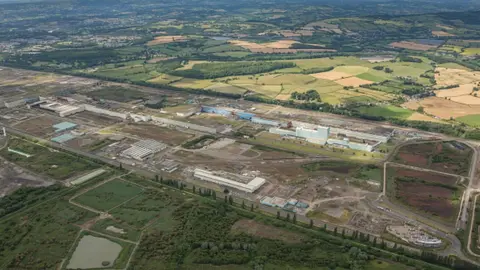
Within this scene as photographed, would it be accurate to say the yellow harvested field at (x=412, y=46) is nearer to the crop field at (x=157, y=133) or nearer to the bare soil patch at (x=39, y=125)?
the crop field at (x=157, y=133)

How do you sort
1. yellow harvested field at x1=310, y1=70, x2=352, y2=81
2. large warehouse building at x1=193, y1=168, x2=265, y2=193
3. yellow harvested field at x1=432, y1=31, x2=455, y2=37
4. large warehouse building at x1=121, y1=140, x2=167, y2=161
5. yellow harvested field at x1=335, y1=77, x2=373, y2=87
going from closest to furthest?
large warehouse building at x1=193, y1=168, x2=265, y2=193, large warehouse building at x1=121, y1=140, x2=167, y2=161, yellow harvested field at x1=335, y1=77, x2=373, y2=87, yellow harvested field at x1=310, y1=70, x2=352, y2=81, yellow harvested field at x1=432, y1=31, x2=455, y2=37

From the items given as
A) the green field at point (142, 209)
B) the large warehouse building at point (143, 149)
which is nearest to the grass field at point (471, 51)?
the large warehouse building at point (143, 149)

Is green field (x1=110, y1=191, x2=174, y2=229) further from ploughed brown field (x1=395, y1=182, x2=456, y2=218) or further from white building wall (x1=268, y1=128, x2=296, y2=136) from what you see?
ploughed brown field (x1=395, y1=182, x2=456, y2=218)

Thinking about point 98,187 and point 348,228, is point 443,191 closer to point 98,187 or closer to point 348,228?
point 348,228

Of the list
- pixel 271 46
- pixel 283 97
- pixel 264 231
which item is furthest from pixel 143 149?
pixel 271 46

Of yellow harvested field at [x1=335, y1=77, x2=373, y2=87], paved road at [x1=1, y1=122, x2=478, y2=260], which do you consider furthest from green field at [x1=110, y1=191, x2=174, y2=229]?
yellow harvested field at [x1=335, y1=77, x2=373, y2=87]
